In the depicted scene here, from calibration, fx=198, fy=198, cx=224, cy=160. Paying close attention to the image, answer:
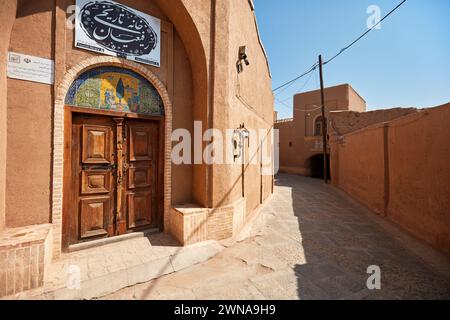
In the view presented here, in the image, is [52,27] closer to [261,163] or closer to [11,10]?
[11,10]

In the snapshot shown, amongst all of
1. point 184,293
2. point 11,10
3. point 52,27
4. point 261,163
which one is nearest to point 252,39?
point 261,163

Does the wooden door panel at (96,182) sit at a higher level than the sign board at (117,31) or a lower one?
lower

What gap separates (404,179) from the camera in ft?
15.6

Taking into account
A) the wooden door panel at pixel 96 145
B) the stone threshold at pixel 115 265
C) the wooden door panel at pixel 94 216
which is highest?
the wooden door panel at pixel 96 145

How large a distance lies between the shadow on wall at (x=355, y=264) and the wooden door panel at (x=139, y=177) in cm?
314

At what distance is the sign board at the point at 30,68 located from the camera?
2793 millimetres

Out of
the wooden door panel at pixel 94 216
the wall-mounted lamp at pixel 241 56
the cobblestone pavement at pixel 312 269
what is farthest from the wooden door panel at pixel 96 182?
the wall-mounted lamp at pixel 241 56

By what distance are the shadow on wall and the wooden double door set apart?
3.03 m

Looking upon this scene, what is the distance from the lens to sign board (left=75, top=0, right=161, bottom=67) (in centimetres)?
330

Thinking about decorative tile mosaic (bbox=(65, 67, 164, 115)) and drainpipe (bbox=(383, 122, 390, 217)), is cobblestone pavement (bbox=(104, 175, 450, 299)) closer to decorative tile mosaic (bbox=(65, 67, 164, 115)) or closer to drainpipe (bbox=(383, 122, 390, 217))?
drainpipe (bbox=(383, 122, 390, 217))

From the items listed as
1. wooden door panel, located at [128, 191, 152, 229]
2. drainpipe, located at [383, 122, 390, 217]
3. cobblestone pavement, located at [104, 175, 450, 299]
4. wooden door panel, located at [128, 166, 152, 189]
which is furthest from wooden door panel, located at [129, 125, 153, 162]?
drainpipe, located at [383, 122, 390, 217]

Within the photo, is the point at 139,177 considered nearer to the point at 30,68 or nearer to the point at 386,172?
the point at 30,68

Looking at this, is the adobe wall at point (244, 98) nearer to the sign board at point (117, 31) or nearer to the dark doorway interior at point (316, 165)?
the sign board at point (117, 31)

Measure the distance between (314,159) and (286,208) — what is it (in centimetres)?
1378
